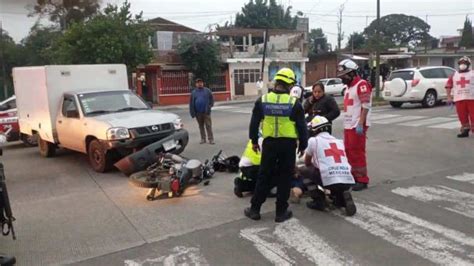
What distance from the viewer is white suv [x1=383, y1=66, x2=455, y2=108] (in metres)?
18.8

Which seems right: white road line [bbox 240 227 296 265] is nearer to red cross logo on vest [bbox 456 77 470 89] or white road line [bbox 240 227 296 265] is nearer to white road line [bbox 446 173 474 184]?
white road line [bbox 446 173 474 184]

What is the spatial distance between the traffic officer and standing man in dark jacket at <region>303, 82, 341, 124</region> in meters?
1.71

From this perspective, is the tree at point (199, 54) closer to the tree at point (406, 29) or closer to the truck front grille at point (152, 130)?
the truck front grille at point (152, 130)

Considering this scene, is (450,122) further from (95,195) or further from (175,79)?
(175,79)

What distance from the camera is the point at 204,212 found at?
607 centimetres

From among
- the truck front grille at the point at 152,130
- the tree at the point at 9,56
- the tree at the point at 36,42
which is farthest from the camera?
the tree at the point at 36,42

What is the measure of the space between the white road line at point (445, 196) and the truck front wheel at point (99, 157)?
5.07m

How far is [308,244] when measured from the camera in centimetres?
480

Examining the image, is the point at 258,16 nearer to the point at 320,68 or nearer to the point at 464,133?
the point at 320,68

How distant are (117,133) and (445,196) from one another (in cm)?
539

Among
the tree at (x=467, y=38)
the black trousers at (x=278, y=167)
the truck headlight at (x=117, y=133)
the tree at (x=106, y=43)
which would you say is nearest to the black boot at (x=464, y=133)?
the black trousers at (x=278, y=167)

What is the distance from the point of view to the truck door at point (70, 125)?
950cm

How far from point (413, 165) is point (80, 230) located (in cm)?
568

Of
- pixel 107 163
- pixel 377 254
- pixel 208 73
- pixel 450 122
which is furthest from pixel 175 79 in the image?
pixel 377 254
